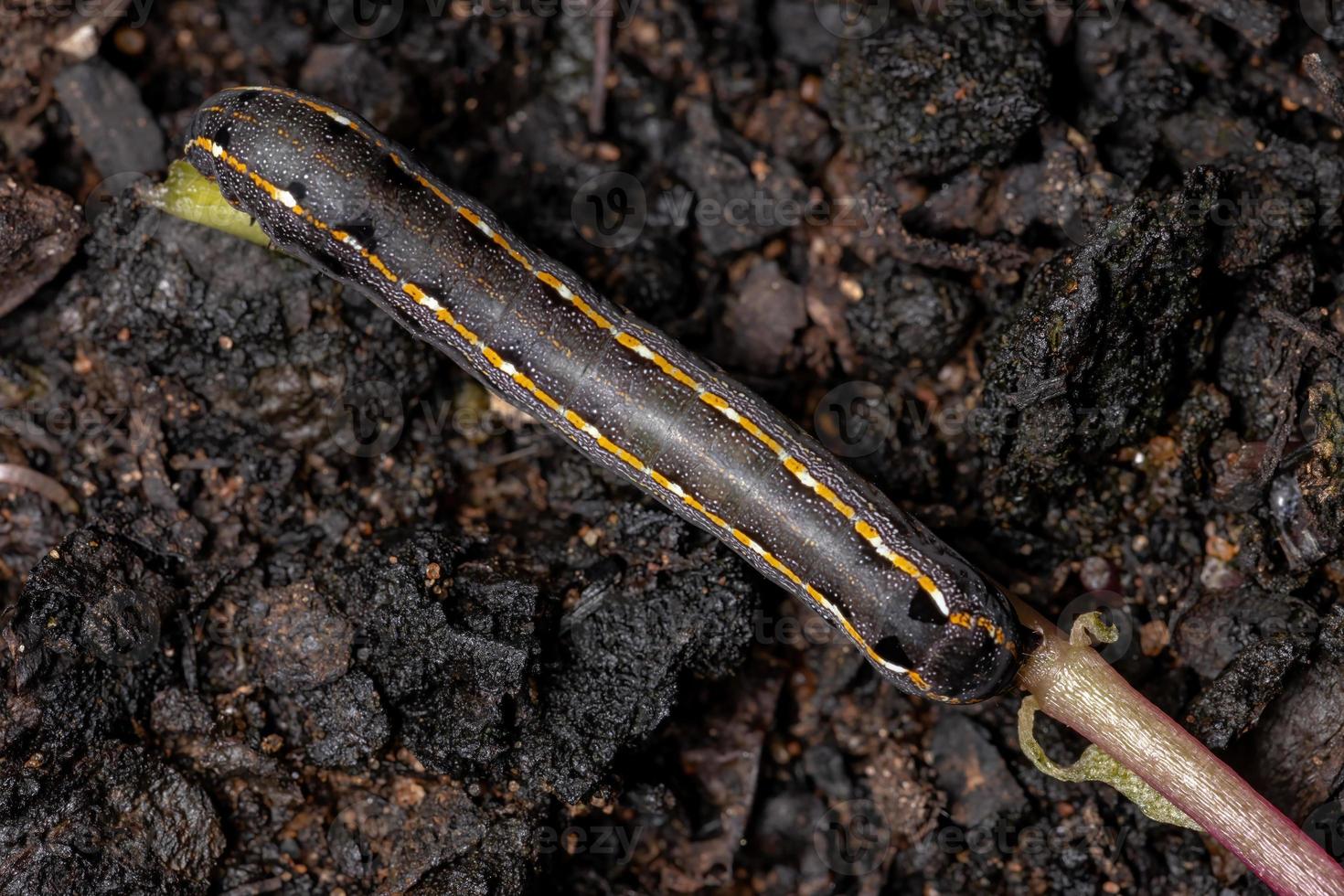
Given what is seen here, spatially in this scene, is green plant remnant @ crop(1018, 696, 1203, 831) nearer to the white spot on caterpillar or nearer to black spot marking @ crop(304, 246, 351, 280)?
the white spot on caterpillar

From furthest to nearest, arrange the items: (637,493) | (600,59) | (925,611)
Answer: (600,59) < (637,493) < (925,611)

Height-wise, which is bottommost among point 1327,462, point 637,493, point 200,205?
point 637,493

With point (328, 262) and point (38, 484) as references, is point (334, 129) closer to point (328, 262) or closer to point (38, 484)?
point (328, 262)

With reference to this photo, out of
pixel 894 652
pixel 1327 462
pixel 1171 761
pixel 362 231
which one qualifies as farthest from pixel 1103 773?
pixel 362 231

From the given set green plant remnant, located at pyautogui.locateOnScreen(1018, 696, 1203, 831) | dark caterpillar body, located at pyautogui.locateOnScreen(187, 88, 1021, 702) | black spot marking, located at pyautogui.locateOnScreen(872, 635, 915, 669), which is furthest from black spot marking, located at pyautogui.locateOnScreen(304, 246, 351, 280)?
green plant remnant, located at pyautogui.locateOnScreen(1018, 696, 1203, 831)

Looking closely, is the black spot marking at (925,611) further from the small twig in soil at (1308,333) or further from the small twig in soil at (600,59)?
the small twig in soil at (600,59)

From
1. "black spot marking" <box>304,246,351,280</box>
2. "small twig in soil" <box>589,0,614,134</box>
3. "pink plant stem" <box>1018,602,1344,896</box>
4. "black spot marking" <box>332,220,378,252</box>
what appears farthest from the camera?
"small twig in soil" <box>589,0,614,134</box>

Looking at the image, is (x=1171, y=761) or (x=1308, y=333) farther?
(x=1308, y=333)
